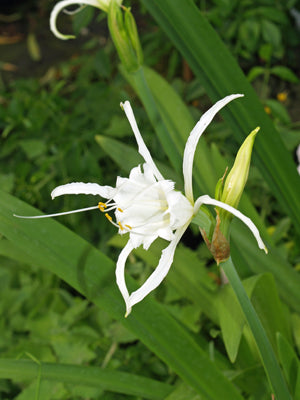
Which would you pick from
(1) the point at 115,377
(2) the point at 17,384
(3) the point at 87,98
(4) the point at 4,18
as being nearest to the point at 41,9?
(4) the point at 4,18

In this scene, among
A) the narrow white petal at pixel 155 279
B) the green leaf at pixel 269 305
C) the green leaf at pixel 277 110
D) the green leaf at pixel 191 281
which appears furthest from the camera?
the green leaf at pixel 277 110

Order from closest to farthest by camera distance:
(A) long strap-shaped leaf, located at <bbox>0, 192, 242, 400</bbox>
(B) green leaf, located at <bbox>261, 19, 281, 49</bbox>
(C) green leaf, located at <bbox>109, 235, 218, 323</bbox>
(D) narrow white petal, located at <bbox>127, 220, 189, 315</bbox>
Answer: (D) narrow white petal, located at <bbox>127, 220, 189, 315</bbox> < (A) long strap-shaped leaf, located at <bbox>0, 192, 242, 400</bbox> < (C) green leaf, located at <bbox>109, 235, 218, 323</bbox> < (B) green leaf, located at <bbox>261, 19, 281, 49</bbox>

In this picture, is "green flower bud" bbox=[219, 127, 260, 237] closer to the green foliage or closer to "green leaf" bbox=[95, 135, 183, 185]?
the green foliage

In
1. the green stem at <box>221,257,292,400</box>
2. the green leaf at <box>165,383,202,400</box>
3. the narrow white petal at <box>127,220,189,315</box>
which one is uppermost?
the narrow white petal at <box>127,220,189,315</box>

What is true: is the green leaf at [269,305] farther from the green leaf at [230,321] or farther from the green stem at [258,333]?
the green stem at [258,333]

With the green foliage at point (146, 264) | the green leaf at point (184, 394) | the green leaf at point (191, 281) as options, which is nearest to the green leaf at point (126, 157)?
the green foliage at point (146, 264)

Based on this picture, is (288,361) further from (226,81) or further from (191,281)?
(226,81)

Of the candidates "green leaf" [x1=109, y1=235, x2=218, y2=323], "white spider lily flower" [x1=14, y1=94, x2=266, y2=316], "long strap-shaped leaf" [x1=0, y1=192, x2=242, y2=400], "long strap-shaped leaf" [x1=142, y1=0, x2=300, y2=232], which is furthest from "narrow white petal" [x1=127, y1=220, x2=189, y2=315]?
"green leaf" [x1=109, y1=235, x2=218, y2=323]
